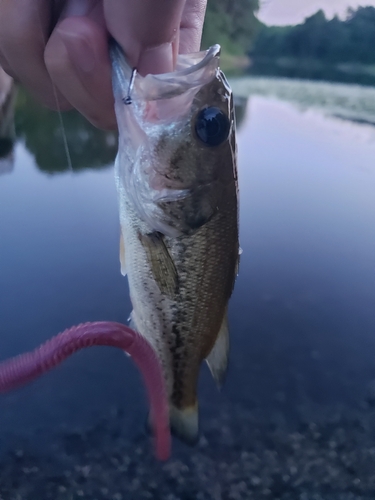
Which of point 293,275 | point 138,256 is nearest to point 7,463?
point 138,256

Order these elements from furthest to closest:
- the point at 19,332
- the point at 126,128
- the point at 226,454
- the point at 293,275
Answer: the point at 293,275, the point at 19,332, the point at 226,454, the point at 126,128

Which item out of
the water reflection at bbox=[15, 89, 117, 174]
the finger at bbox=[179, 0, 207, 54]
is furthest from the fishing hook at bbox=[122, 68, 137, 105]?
the water reflection at bbox=[15, 89, 117, 174]

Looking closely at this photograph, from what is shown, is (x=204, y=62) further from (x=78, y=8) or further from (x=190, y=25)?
(x=78, y=8)

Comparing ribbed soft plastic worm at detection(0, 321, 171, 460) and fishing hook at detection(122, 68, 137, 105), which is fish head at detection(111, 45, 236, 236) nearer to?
fishing hook at detection(122, 68, 137, 105)

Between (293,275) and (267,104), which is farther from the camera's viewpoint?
(267,104)

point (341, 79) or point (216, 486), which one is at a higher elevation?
point (341, 79)

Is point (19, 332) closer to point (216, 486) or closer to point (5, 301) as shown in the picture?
point (5, 301)

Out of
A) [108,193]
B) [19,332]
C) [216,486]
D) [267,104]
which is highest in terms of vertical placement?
[267,104]

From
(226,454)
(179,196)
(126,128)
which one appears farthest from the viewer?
(226,454)
